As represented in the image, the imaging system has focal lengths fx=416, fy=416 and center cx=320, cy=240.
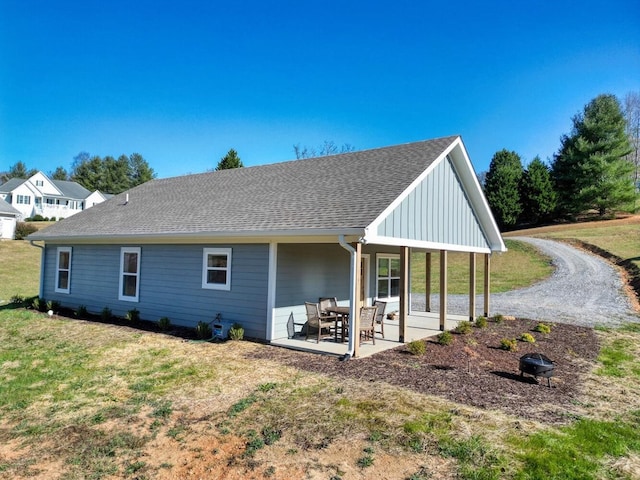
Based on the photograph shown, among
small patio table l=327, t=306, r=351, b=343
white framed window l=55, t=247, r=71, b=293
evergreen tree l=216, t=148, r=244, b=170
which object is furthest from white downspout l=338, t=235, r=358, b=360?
evergreen tree l=216, t=148, r=244, b=170

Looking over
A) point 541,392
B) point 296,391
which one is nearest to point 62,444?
point 296,391

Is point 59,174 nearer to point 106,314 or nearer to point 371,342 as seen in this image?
point 106,314

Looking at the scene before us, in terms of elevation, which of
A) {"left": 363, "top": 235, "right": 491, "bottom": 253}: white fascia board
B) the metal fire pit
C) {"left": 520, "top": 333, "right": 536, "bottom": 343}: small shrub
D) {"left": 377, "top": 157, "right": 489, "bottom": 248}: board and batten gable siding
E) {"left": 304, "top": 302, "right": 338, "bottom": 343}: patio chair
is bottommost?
{"left": 520, "top": 333, "right": 536, "bottom": 343}: small shrub

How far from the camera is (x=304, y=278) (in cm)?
1073

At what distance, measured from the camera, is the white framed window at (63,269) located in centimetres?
1477

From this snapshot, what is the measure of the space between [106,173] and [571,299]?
74536 mm

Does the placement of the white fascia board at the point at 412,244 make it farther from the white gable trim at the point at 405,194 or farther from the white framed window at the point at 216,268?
the white framed window at the point at 216,268

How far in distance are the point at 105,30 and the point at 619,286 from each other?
2445 centimetres

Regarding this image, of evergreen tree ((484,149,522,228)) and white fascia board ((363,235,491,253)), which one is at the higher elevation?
evergreen tree ((484,149,522,228))

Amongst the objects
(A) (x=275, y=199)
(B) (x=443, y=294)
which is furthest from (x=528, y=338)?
(A) (x=275, y=199)

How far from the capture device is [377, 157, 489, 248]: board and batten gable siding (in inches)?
372

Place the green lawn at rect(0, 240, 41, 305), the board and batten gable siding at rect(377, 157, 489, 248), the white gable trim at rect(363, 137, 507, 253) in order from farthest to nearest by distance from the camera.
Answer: the green lawn at rect(0, 240, 41, 305) < the board and batten gable siding at rect(377, 157, 489, 248) < the white gable trim at rect(363, 137, 507, 253)

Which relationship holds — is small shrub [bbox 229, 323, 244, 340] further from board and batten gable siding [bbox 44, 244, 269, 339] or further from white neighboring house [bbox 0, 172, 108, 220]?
white neighboring house [bbox 0, 172, 108, 220]

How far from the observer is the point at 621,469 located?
414 centimetres
